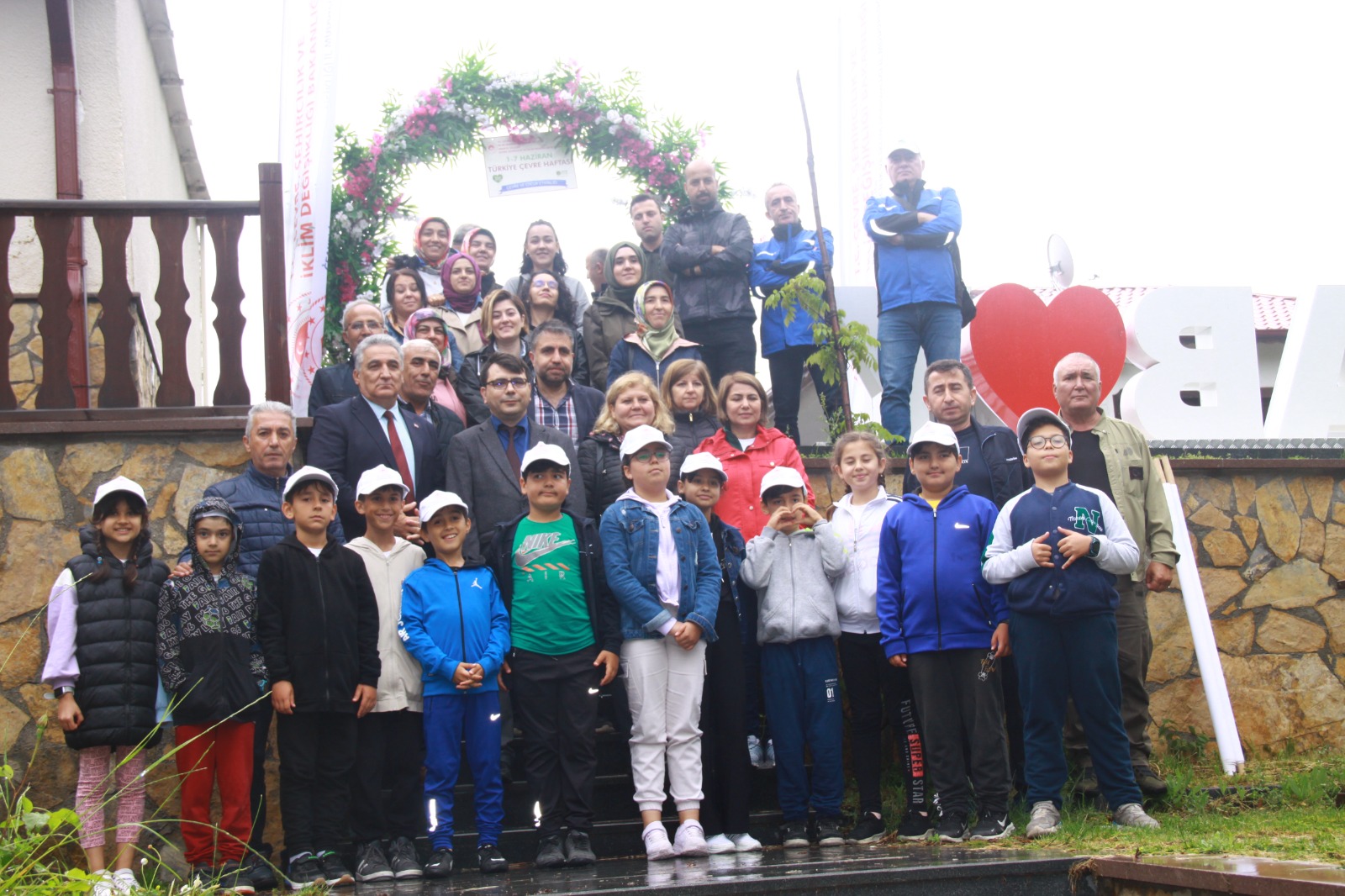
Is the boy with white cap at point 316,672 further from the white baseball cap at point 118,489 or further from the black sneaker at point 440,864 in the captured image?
Answer: the white baseball cap at point 118,489

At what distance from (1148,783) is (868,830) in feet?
4.25

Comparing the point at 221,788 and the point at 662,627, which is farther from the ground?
the point at 662,627

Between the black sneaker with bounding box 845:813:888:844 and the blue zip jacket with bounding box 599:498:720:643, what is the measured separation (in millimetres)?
1023

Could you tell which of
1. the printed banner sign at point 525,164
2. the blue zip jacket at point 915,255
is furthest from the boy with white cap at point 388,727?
the printed banner sign at point 525,164

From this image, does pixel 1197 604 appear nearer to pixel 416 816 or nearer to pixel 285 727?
pixel 416 816

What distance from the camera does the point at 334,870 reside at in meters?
4.49

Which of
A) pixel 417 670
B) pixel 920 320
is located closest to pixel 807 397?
pixel 920 320

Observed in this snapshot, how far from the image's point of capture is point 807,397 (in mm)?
8727

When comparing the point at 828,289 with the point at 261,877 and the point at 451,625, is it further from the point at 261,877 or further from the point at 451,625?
the point at 261,877

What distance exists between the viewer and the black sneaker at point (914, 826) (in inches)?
195

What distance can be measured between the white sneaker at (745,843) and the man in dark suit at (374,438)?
1910 mm

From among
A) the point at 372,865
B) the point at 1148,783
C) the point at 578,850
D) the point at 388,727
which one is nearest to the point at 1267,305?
the point at 1148,783

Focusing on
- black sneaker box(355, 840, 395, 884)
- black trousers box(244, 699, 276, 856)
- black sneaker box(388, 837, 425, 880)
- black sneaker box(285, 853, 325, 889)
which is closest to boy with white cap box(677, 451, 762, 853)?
black sneaker box(388, 837, 425, 880)

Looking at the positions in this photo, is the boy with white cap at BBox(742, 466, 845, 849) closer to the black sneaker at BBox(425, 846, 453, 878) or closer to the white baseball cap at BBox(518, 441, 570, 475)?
the white baseball cap at BBox(518, 441, 570, 475)
